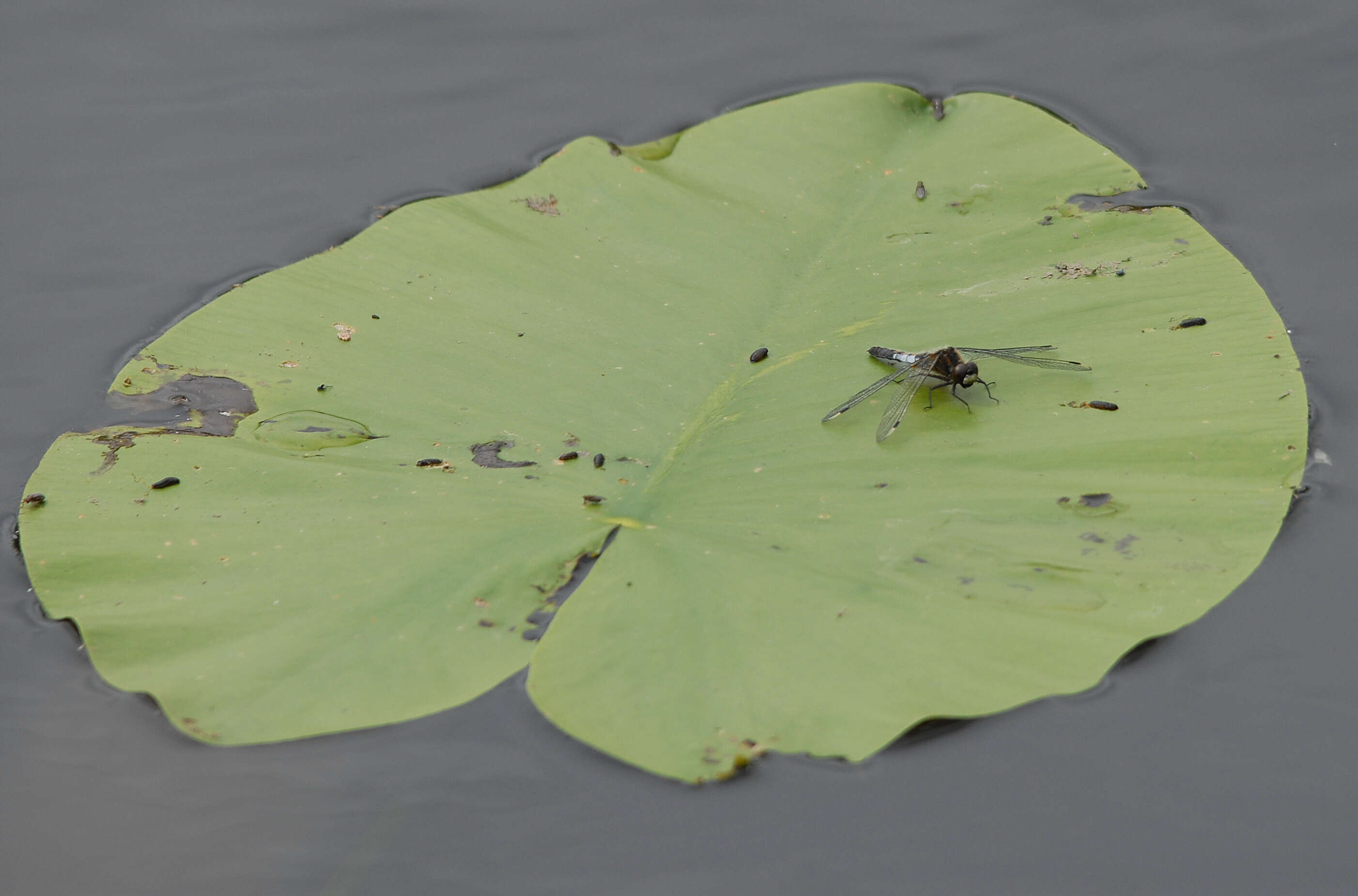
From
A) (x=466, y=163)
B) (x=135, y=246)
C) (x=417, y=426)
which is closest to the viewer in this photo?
(x=417, y=426)

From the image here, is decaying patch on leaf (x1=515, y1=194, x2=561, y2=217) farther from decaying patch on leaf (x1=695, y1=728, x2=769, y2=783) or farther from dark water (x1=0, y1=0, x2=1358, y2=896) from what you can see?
decaying patch on leaf (x1=695, y1=728, x2=769, y2=783)

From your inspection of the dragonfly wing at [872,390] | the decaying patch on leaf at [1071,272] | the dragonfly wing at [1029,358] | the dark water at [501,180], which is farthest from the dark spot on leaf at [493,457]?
the decaying patch on leaf at [1071,272]

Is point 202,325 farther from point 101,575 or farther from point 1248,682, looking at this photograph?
point 1248,682

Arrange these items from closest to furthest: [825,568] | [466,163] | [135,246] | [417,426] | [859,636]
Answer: [859,636] < [825,568] < [417,426] < [135,246] < [466,163]

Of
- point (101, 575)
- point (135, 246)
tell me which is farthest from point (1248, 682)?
point (135, 246)

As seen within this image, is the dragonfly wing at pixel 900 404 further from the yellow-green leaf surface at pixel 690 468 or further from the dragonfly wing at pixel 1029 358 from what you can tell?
the dragonfly wing at pixel 1029 358
